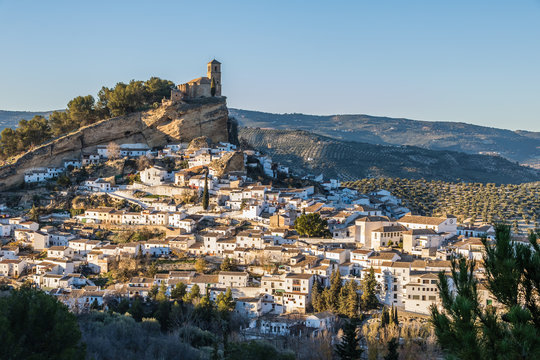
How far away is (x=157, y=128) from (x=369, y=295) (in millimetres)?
24539

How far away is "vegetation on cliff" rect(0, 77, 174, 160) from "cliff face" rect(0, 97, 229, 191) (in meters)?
1.41

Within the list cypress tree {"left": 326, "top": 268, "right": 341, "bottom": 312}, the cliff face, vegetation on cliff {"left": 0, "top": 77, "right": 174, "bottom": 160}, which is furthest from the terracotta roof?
vegetation on cliff {"left": 0, "top": 77, "right": 174, "bottom": 160}

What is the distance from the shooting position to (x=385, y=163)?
7325 centimetres

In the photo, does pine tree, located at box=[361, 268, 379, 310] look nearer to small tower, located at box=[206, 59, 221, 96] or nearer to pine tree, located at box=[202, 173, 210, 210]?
pine tree, located at box=[202, 173, 210, 210]

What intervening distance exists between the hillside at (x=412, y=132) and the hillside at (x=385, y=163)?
2052 inches

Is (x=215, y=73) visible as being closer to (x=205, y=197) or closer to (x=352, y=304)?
(x=205, y=197)

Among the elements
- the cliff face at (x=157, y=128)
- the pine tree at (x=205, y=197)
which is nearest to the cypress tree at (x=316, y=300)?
the pine tree at (x=205, y=197)

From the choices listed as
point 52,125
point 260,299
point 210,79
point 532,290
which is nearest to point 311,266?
point 260,299

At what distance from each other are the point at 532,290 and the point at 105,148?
36.2 metres

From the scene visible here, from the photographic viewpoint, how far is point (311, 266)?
2303 cm

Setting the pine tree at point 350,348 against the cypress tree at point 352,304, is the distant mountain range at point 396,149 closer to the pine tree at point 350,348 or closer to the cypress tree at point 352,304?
the cypress tree at point 352,304

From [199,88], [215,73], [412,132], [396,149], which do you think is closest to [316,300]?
[199,88]

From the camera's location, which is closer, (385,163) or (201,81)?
(201,81)

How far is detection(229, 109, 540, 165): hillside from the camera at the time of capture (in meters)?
134
